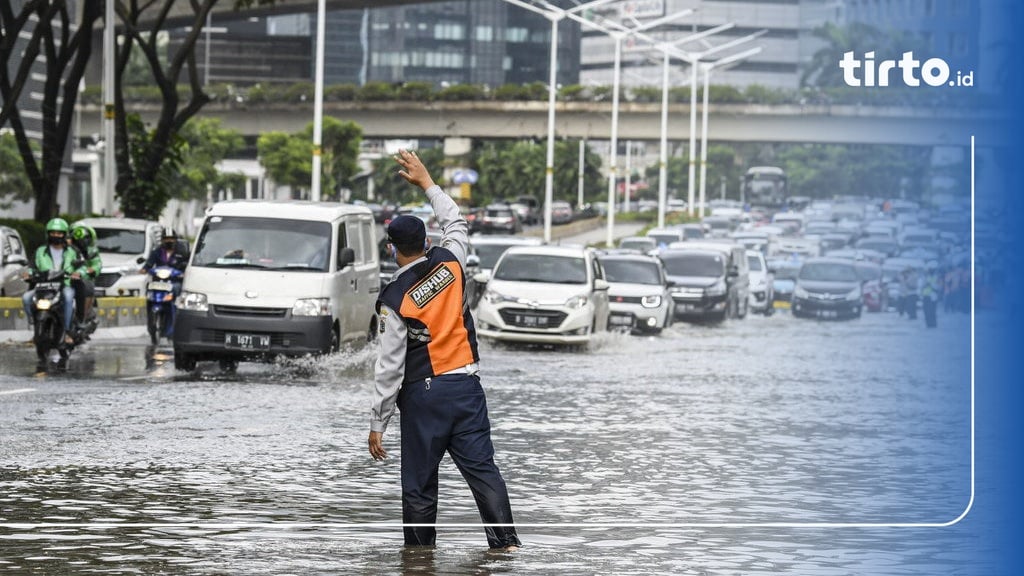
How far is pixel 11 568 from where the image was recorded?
27.5 feet

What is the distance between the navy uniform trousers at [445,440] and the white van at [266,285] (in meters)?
12.4

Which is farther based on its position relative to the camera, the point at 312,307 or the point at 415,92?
the point at 415,92

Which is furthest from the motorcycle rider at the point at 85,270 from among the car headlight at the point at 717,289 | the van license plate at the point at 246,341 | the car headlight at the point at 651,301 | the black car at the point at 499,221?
the black car at the point at 499,221

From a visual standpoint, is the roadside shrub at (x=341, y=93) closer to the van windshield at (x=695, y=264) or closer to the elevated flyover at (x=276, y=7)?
the elevated flyover at (x=276, y=7)

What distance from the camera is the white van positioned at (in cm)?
2105

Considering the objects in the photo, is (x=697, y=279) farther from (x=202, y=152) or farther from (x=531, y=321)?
(x=202, y=152)

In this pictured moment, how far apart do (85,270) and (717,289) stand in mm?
21864

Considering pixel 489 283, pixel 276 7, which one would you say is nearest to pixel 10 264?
pixel 489 283

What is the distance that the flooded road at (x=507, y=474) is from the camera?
9133 mm

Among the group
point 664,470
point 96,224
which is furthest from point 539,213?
point 664,470

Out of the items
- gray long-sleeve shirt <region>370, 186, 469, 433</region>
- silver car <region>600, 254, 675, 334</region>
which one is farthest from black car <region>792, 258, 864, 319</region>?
gray long-sleeve shirt <region>370, 186, 469, 433</region>

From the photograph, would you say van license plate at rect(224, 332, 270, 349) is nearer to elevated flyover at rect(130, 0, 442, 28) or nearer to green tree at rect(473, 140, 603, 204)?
elevated flyover at rect(130, 0, 442, 28)

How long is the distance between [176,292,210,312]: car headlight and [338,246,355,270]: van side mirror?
1.64 m

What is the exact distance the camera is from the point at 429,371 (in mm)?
8562
